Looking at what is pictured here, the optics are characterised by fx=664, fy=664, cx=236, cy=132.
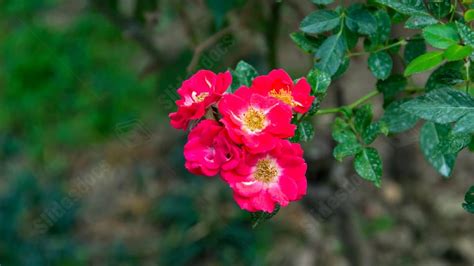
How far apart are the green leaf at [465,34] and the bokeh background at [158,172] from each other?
80cm

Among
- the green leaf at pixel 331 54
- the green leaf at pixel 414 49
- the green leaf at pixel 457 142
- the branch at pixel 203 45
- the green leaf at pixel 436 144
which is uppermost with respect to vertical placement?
the green leaf at pixel 331 54

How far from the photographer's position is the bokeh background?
2.10 meters

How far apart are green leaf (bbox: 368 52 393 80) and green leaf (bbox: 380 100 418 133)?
96 millimetres

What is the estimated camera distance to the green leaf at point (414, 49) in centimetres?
119

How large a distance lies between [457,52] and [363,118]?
280 mm

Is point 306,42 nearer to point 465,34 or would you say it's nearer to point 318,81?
point 318,81

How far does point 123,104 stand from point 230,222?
1.07 m

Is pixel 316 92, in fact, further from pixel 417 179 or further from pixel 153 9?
pixel 417 179

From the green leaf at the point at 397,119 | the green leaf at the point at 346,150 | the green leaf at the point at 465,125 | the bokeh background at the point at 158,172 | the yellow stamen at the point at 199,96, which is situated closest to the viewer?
A: the green leaf at the point at 465,125

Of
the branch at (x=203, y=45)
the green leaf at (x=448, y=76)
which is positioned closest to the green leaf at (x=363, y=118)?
the green leaf at (x=448, y=76)

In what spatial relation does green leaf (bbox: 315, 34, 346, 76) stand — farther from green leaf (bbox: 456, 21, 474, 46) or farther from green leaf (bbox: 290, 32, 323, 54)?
green leaf (bbox: 456, 21, 474, 46)

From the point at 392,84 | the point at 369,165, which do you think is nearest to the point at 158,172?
the point at 392,84

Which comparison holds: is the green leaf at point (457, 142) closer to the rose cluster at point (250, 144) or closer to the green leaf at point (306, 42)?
the rose cluster at point (250, 144)

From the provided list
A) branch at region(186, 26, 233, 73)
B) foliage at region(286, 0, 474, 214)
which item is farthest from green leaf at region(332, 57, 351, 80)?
branch at region(186, 26, 233, 73)
